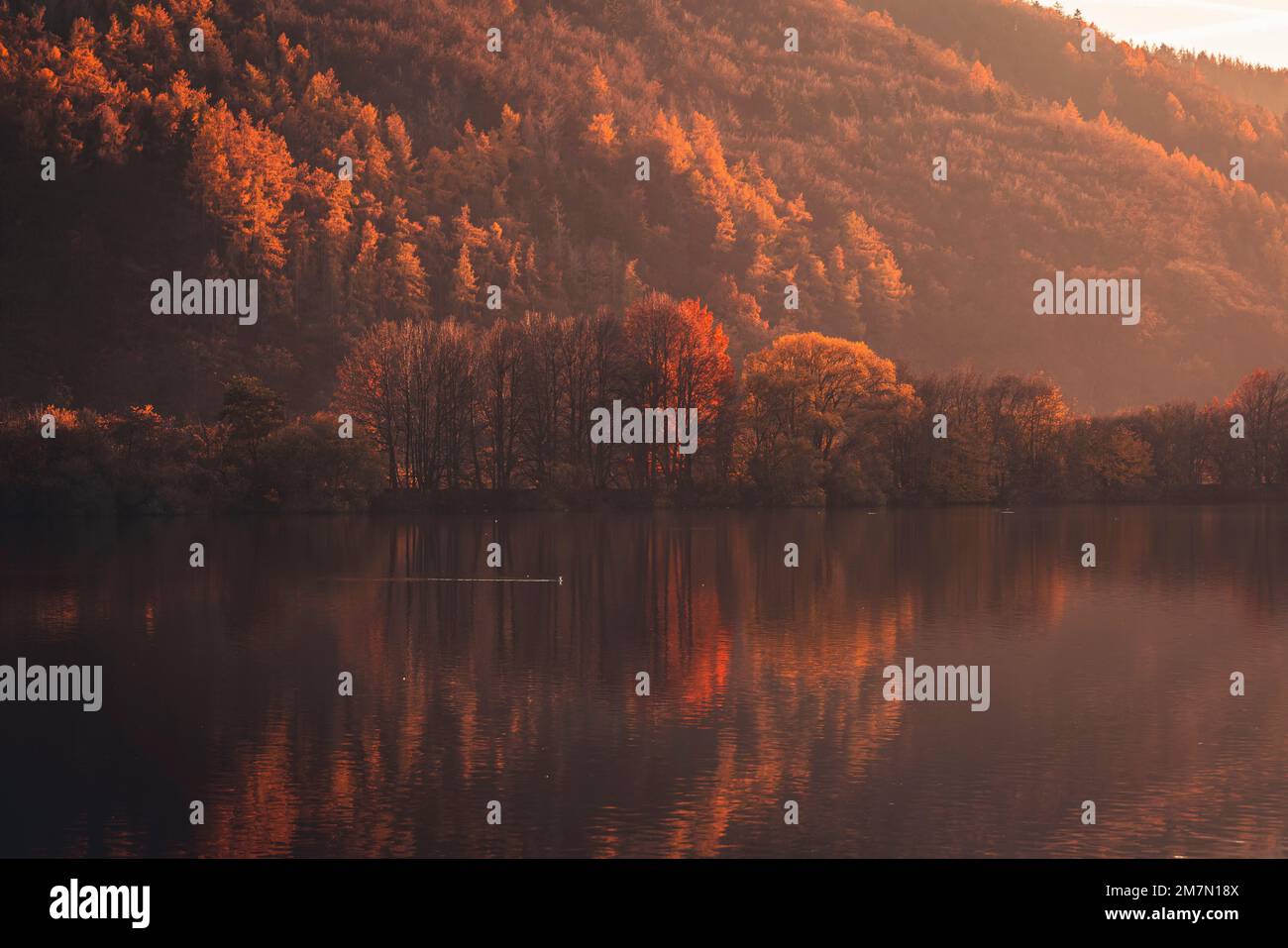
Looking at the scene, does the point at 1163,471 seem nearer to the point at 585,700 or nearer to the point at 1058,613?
the point at 1058,613

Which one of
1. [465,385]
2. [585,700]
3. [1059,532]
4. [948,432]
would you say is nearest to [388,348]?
[465,385]

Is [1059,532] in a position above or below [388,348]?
below

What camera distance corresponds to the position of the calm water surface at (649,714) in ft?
74.8

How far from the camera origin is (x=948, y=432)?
13838 centimetres

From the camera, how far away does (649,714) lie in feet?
104

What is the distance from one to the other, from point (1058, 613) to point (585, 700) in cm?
2128

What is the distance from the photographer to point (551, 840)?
22.1 meters

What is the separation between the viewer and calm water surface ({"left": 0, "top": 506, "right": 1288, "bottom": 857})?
22.8 meters

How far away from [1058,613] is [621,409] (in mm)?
90388

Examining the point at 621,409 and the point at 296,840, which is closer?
the point at 296,840

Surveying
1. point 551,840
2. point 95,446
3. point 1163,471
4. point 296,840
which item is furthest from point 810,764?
point 1163,471
